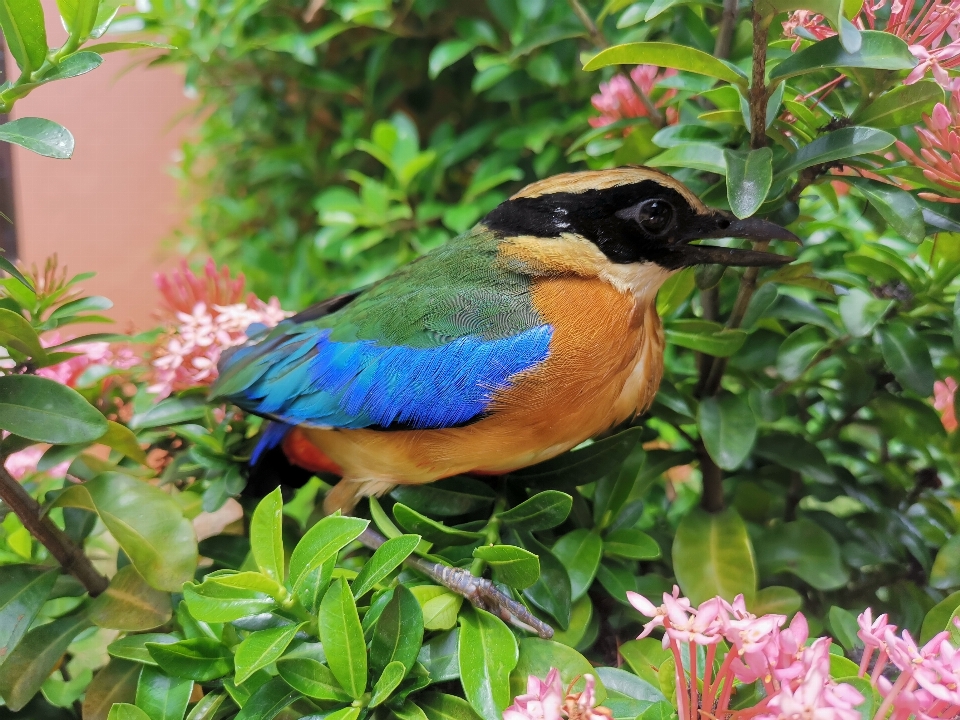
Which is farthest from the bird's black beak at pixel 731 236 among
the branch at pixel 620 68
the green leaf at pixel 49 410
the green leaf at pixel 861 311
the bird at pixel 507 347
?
the green leaf at pixel 49 410

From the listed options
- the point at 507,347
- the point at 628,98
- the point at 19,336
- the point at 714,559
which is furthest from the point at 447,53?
the point at 714,559

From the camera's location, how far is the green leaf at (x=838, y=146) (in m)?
0.60

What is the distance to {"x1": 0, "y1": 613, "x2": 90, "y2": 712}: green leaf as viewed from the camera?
68 cm

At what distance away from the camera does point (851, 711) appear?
376 mm

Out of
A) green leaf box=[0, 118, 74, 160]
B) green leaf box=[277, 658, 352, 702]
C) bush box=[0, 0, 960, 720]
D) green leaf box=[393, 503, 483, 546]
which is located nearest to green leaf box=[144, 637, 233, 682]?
bush box=[0, 0, 960, 720]

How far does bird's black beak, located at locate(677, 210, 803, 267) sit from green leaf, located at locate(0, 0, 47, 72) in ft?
2.30

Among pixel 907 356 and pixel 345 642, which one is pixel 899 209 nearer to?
pixel 907 356

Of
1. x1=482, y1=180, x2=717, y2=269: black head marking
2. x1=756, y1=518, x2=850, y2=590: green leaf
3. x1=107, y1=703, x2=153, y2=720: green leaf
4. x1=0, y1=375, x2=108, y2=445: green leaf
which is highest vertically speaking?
x1=482, y1=180, x2=717, y2=269: black head marking

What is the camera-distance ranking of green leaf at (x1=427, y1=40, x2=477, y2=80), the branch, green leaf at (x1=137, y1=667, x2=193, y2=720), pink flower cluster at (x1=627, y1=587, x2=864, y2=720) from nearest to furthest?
pink flower cluster at (x1=627, y1=587, x2=864, y2=720) < green leaf at (x1=137, y1=667, x2=193, y2=720) < the branch < green leaf at (x1=427, y1=40, x2=477, y2=80)

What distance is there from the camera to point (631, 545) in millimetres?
740

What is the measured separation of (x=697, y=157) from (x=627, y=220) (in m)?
0.10

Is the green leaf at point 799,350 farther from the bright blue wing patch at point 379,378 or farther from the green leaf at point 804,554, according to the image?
the bright blue wing patch at point 379,378

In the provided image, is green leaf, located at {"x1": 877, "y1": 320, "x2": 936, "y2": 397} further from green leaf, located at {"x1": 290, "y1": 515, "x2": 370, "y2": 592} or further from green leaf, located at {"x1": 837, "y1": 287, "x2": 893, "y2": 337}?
green leaf, located at {"x1": 290, "y1": 515, "x2": 370, "y2": 592}

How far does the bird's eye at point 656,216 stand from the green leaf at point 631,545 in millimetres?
349
